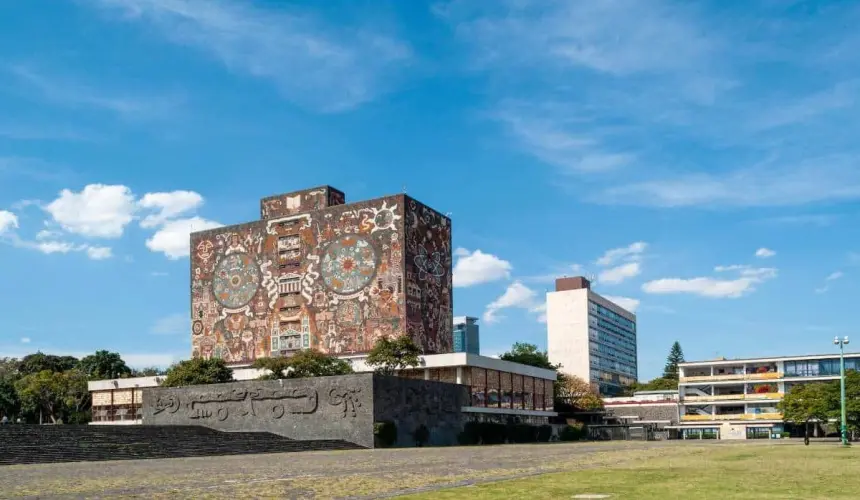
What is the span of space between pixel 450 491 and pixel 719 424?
75.7 meters

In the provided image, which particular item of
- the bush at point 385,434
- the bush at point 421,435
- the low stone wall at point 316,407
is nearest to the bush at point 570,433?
the low stone wall at point 316,407

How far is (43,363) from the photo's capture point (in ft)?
300

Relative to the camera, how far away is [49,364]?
303ft

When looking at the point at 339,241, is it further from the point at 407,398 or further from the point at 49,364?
the point at 49,364

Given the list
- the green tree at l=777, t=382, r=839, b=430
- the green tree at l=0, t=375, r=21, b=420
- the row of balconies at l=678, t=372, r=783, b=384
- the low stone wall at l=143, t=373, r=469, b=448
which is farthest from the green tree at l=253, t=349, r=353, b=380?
the row of balconies at l=678, t=372, r=783, b=384

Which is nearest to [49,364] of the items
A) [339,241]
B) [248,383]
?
[339,241]

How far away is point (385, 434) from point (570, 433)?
34.5 meters

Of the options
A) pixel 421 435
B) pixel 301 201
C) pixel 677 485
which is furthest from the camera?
pixel 301 201

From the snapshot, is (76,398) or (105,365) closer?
(76,398)

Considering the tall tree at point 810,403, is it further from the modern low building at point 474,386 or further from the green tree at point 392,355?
the green tree at point 392,355

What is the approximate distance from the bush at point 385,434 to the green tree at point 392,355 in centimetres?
1623

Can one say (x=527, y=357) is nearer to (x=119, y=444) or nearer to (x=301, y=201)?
(x=301, y=201)

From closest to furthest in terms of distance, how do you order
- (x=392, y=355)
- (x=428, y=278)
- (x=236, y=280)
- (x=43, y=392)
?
(x=392, y=355), (x=428, y=278), (x=43, y=392), (x=236, y=280)

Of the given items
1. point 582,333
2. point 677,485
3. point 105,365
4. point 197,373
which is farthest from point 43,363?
point 677,485
